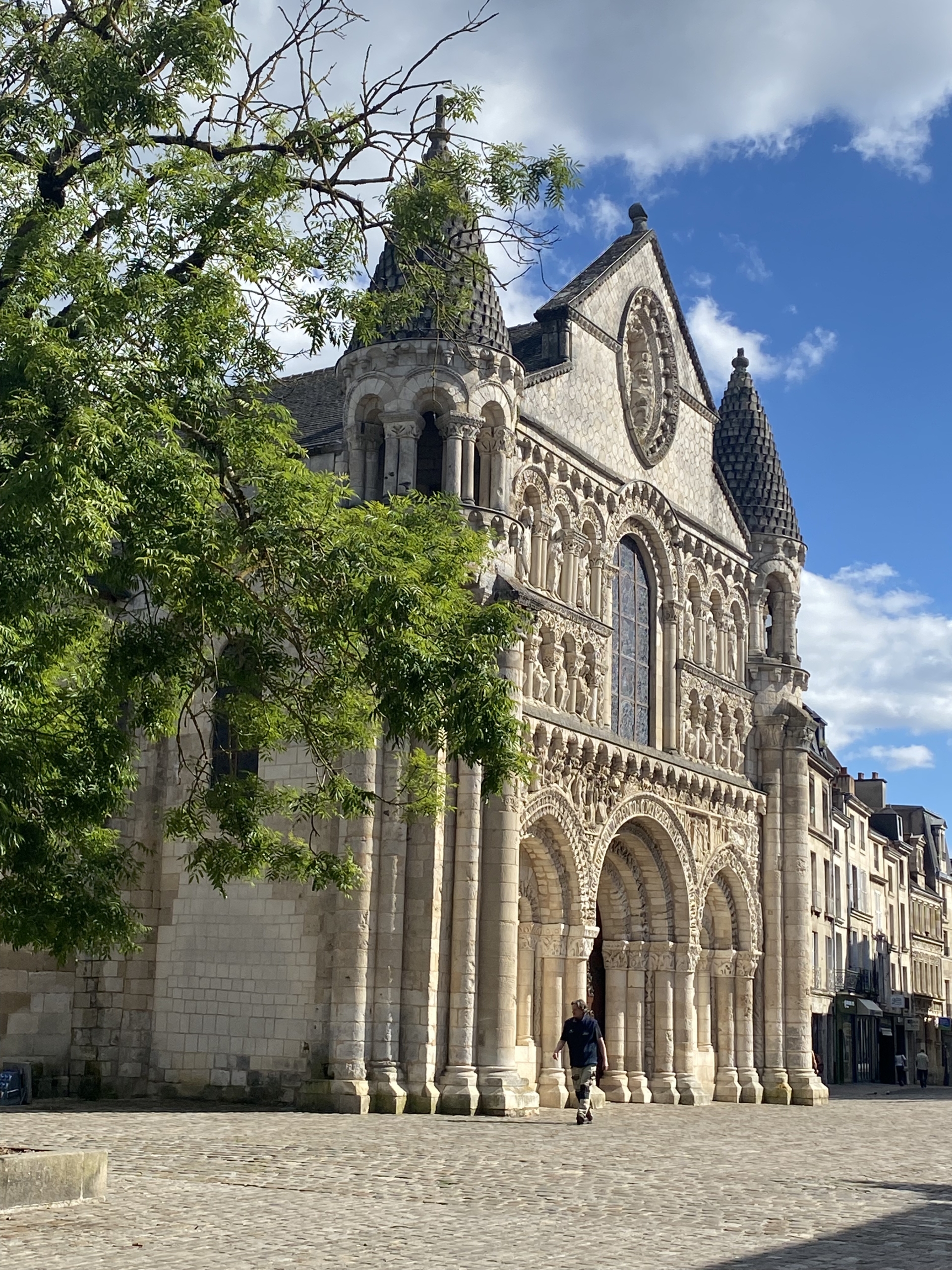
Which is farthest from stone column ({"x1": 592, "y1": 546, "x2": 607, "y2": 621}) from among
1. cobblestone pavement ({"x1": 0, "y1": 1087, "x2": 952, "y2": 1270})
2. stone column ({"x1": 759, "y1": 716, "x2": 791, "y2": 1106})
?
cobblestone pavement ({"x1": 0, "y1": 1087, "x2": 952, "y2": 1270})

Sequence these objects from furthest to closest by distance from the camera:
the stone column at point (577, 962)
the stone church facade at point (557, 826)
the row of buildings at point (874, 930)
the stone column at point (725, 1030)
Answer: the row of buildings at point (874, 930)
the stone column at point (725, 1030)
the stone column at point (577, 962)
the stone church facade at point (557, 826)

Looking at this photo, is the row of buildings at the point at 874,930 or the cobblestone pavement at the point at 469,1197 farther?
the row of buildings at the point at 874,930

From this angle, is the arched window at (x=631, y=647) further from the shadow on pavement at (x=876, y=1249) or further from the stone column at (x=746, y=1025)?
the shadow on pavement at (x=876, y=1249)

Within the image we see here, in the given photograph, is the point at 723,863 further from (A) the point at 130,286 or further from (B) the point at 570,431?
(A) the point at 130,286

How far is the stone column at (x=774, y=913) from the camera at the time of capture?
30.7 metres

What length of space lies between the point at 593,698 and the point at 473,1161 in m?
13.0

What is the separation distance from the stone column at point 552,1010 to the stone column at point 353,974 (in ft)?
14.4

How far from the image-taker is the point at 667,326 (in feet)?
102

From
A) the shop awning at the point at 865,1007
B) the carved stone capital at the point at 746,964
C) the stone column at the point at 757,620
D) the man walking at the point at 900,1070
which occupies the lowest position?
the man walking at the point at 900,1070

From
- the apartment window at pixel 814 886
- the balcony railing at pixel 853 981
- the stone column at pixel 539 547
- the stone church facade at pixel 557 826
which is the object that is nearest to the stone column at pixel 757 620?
the stone church facade at pixel 557 826

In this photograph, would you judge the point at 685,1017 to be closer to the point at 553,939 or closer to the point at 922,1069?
the point at 553,939

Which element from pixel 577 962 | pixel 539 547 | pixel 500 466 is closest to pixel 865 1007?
pixel 577 962

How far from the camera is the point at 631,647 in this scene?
29.1 m

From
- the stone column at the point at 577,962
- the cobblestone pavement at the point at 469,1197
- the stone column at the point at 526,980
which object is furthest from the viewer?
the stone column at the point at 577,962
